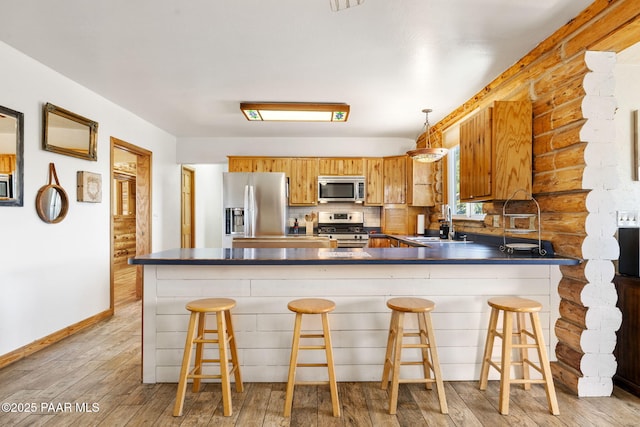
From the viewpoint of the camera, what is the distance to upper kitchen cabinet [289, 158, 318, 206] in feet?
18.1

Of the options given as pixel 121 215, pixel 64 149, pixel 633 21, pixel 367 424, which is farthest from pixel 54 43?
pixel 121 215

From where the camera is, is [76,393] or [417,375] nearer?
[76,393]

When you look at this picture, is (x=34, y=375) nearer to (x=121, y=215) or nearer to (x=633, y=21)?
(x=633, y=21)

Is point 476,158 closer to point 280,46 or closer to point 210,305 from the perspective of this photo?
point 280,46

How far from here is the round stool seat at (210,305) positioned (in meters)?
2.00

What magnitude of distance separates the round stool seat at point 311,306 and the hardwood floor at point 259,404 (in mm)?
595

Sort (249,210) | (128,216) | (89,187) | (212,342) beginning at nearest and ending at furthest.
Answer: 1. (212,342)
2. (89,187)
3. (249,210)
4. (128,216)

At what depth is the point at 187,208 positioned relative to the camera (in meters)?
6.49

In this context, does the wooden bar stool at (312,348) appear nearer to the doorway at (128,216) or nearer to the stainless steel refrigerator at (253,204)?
the doorway at (128,216)

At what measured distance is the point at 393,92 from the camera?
142 inches

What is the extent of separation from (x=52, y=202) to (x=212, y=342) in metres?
2.31

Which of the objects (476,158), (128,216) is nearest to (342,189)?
A: (476,158)

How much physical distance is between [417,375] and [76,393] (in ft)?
7.39

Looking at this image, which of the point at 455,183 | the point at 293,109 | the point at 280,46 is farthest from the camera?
the point at 455,183
